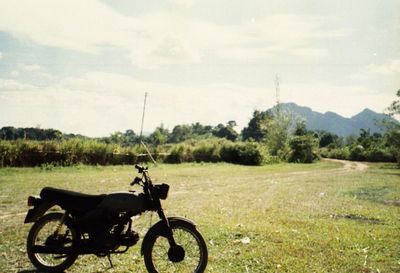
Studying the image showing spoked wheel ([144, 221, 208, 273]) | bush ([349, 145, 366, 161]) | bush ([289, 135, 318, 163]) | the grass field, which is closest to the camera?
spoked wheel ([144, 221, 208, 273])

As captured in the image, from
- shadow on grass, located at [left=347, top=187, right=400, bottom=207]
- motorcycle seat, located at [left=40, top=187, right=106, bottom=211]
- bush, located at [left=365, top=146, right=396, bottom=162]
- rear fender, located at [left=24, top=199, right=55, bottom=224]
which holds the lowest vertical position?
shadow on grass, located at [left=347, top=187, right=400, bottom=207]

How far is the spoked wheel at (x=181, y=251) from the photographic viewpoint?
6.55 meters

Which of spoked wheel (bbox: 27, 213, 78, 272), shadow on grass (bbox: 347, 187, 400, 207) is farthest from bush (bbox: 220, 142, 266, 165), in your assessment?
spoked wheel (bbox: 27, 213, 78, 272)

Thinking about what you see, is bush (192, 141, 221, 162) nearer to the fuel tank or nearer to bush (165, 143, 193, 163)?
bush (165, 143, 193, 163)

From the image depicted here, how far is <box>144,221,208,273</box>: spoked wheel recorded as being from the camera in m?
6.55

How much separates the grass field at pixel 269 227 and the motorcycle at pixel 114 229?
22.5 inches

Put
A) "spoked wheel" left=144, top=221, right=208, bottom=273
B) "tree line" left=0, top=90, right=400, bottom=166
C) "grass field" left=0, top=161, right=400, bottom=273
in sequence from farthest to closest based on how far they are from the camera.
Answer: "tree line" left=0, top=90, right=400, bottom=166 → "grass field" left=0, top=161, right=400, bottom=273 → "spoked wheel" left=144, top=221, right=208, bottom=273

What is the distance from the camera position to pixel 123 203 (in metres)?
6.39

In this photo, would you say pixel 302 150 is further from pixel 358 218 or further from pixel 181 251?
pixel 181 251

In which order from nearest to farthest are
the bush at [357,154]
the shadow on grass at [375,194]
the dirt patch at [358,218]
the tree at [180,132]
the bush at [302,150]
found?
the dirt patch at [358,218], the shadow on grass at [375,194], the bush at [302,150], the bush at [357,154], the tree at [180,132]

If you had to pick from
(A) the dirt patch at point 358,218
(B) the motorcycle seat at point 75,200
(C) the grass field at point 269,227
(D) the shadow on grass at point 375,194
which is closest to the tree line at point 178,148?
(B) the motorcycle seat at point 75,200

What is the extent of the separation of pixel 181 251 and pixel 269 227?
4890mm

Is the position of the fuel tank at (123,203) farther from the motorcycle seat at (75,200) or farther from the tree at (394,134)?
the tree at (394,134)

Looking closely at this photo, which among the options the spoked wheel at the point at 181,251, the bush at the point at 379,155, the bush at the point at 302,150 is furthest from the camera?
the bush at the point at 379,155
